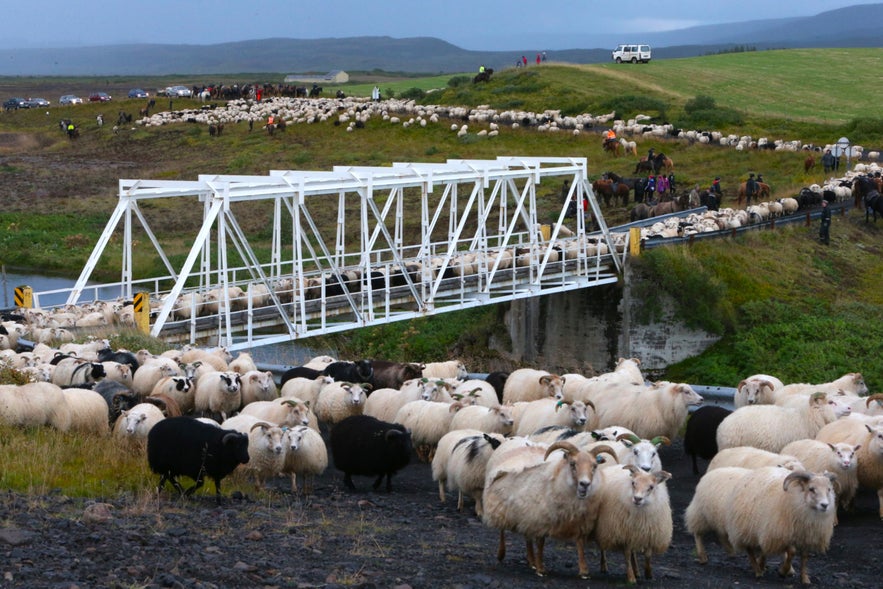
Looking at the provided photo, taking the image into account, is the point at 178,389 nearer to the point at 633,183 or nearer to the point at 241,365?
the point at 241,365

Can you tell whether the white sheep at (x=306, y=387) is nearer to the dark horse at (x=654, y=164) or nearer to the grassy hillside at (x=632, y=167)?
the grassy hillside at (x=632, y=167)

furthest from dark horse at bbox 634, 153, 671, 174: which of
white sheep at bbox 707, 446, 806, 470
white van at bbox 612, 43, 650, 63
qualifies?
white van at bbox 612, 43, 650, 63

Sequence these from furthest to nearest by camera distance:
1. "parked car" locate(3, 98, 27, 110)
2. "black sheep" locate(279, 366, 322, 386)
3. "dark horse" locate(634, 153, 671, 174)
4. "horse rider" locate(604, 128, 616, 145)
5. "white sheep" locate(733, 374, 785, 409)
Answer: "parked car" locate(3, 98, 27, 110) → "horse rider" locate(604, 128, 616, 145) → "dark horse" locate(634, 153, 671, 174) → "black sheep" locate(279, 366, 322, 386) → "white sheep" locate(733, 374, 785, 409)

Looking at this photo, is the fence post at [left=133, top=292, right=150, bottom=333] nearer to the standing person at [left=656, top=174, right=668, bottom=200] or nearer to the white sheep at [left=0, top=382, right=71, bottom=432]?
the white sheep at [left=0, top=382, right=71, bottom=432]

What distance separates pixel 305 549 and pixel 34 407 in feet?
22.6

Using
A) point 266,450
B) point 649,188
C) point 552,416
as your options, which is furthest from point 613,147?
point 266,450

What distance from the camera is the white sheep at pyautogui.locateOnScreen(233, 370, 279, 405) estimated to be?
20078 mm

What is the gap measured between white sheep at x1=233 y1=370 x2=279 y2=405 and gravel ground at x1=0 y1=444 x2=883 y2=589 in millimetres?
4717

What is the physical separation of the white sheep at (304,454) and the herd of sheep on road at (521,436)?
0.02 m

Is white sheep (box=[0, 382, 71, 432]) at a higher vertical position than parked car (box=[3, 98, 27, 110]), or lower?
lower

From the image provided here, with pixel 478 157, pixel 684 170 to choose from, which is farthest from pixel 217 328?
pixel 478 157

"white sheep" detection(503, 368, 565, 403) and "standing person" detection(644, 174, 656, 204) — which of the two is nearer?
"white sheep" detection(503, 368, 565, 403)

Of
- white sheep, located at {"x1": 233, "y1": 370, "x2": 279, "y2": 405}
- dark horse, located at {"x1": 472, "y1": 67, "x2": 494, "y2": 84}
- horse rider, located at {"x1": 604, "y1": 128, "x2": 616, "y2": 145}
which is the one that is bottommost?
white sheep, located at {"x1": 233, "y1": 370, "x2": 279, "y2": 405}

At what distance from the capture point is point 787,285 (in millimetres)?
35875
